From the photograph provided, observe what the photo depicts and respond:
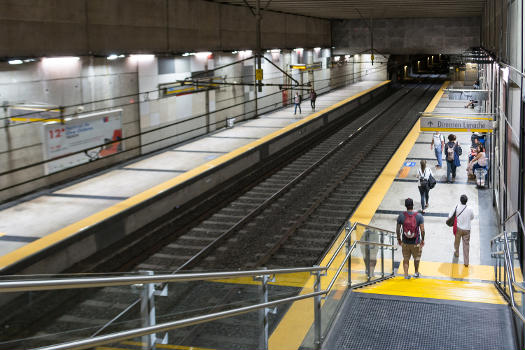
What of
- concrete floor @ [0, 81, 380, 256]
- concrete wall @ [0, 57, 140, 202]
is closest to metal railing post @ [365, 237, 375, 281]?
concrete floor @ [0, 81, 380, 256]

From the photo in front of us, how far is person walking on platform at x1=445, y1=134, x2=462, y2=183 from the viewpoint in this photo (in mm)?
16062

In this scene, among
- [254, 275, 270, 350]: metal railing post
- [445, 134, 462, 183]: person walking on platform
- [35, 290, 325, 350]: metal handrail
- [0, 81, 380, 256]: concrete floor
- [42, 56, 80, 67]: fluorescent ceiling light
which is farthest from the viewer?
[445, 134, 462, 183]: person walking on platform

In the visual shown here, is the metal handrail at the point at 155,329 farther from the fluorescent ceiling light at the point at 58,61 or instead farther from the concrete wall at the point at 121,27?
the fluorescent ceiling light at the point at 58,61

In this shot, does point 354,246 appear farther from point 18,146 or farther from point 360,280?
point 18,146

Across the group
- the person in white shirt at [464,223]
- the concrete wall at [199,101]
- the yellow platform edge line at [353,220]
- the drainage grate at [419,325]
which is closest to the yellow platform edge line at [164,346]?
the yellow platform edge line at [353,220]

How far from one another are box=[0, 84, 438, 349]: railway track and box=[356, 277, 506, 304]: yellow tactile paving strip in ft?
8.59

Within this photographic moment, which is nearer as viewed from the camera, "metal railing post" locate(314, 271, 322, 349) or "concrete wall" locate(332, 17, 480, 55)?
"metal railing post" locate(314, 271, 322, 349)

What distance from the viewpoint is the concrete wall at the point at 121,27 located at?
47.4 feet

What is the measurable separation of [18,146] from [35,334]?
1295cm

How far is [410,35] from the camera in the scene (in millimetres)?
39312

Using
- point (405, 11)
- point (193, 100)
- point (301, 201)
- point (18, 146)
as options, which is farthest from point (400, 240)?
point (405, 11)

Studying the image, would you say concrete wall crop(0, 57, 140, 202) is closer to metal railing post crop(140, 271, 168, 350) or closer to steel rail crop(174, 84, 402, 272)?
steel rail crop(174, 84, 402, 272)

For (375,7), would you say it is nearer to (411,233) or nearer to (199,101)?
(199,101)

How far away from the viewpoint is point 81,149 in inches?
628
